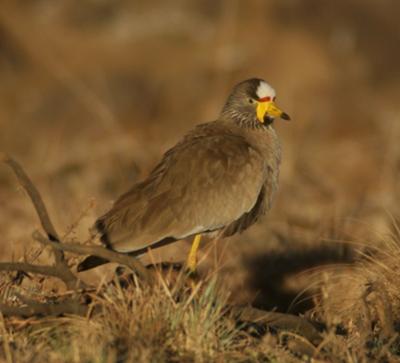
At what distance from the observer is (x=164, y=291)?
4.47m

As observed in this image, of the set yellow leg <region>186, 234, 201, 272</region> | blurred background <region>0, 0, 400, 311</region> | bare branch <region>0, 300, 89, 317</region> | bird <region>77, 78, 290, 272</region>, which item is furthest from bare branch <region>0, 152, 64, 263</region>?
blurred background <region>0, 0, 400, 311</region>

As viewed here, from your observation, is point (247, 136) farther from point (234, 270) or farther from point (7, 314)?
point (7, 314)

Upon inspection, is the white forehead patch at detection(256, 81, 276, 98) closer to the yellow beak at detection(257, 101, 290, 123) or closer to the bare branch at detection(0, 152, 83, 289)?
the yellow beak at detection(257, 101, 290, 123)

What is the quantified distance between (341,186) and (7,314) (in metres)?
7.04

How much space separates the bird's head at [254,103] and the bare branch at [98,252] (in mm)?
2056

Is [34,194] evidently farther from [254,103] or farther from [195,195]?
[254,103]

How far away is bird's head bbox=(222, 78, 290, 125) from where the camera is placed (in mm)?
6355

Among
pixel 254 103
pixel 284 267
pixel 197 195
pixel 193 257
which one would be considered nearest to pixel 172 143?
pixel 284 267

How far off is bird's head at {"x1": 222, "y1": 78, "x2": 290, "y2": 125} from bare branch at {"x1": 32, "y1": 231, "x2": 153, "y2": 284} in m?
2.06

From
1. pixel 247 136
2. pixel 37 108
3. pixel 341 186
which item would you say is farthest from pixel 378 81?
pixel 247 136

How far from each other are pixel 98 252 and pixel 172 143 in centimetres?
706

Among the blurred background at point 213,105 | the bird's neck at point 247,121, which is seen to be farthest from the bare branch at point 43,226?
the bird's neck at point 247,121

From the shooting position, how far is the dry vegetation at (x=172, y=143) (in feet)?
14.4

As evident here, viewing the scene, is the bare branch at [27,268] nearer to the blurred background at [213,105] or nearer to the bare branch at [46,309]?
the bare branch at [46,309]
